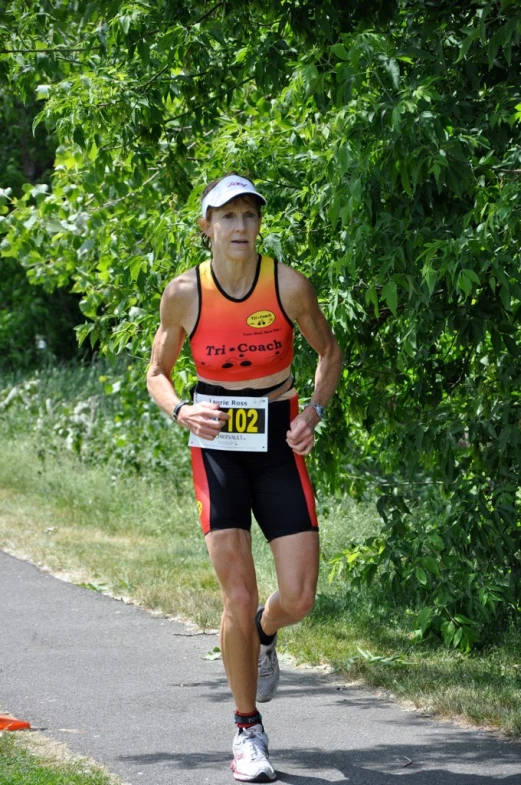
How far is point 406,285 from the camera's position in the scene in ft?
16.8

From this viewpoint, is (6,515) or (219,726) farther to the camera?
(6,515)

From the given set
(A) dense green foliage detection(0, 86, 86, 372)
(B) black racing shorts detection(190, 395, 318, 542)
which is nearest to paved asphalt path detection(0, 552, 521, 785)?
(B) black racing shorts detection(190, 395, 318, 542)

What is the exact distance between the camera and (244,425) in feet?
16.0

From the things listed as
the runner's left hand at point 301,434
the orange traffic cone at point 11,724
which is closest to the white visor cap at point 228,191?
the runner's left hand at point 301,434

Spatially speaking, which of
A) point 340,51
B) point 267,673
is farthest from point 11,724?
point 340,51

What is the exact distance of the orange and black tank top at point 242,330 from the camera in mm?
4867

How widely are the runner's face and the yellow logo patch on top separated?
0.74 ft

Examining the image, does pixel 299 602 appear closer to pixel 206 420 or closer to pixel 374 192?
pixel 206 420

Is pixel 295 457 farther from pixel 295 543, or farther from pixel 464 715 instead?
pixel 464 715

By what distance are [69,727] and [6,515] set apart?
6.34m

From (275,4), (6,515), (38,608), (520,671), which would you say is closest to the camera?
(275,4)

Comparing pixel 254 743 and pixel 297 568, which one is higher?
pixel 297 568

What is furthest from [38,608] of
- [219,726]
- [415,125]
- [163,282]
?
[415,125]

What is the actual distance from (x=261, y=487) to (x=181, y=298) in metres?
0.81
